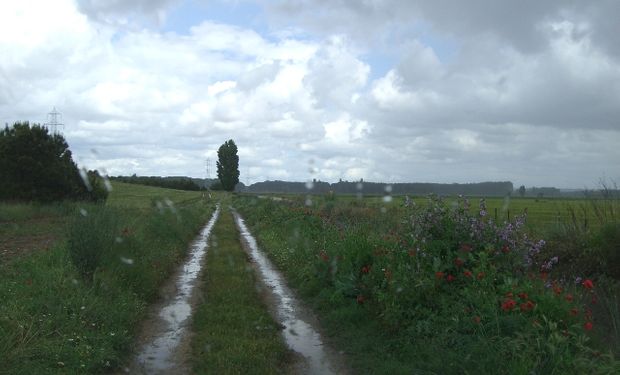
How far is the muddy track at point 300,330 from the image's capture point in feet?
22.1

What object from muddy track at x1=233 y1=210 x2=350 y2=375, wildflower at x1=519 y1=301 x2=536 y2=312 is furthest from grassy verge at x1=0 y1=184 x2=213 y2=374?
wildflower at x1=519 y1=301 x2=536 y2=312

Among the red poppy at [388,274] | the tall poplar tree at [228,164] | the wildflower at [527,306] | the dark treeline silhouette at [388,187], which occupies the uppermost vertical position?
the tall poplar tree at [228,164]

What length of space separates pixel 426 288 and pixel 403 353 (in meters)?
0.94

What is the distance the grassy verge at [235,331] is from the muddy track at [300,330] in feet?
0.65

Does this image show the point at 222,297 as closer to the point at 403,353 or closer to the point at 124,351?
the point at 124,351

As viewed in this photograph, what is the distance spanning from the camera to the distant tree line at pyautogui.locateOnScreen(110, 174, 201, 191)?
103 m

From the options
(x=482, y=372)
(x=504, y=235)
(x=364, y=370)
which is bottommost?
(x=364, y=370)

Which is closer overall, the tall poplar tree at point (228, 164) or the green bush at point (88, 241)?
the green bush at point (88, 241)

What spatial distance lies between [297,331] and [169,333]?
1.87 m

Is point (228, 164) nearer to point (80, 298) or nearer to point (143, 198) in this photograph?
point (143, 198)

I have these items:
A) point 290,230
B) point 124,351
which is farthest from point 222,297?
point 290,230

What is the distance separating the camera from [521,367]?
4.93 meters

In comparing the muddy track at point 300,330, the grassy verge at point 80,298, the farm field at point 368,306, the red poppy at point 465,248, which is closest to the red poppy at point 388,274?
the farm field at point 368,306

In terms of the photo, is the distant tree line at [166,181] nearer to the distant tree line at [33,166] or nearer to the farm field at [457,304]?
the distant tree line at [33,166]
